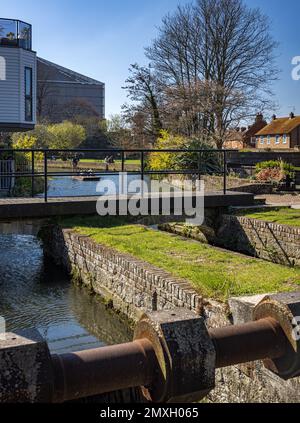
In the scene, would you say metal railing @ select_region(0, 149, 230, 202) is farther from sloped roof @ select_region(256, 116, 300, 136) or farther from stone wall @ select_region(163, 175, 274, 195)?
sloped roof @ select_region(256, 116, 300, 136)

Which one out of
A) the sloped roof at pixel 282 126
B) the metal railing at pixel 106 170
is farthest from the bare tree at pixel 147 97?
the sloped roof at pixel 282 126

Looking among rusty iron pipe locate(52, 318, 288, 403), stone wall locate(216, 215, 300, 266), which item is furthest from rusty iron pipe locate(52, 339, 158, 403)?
stone wall locate(216, 215, 300, 266)

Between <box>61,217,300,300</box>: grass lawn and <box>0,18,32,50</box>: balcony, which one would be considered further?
<box>0,18,32,50</box>: balcony

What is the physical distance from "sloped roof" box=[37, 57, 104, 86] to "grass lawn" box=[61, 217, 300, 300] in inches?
2557

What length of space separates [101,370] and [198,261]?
480cm

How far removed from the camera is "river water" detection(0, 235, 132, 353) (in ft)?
23.1

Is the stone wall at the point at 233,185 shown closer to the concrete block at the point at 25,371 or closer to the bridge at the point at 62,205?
the bridge at the point at 62,205

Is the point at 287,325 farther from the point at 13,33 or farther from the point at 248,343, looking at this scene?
the point at 13,33

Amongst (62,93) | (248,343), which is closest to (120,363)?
(248,343)

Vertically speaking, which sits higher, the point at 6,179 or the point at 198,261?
the point at 6,179

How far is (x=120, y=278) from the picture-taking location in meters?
7.69

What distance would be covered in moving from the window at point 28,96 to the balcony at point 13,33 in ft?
3.92
